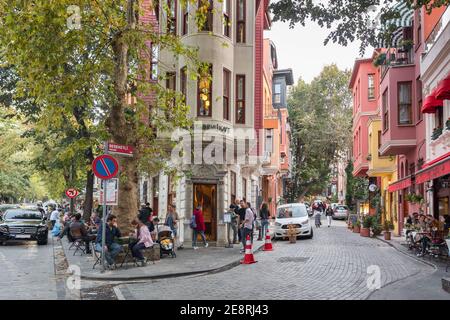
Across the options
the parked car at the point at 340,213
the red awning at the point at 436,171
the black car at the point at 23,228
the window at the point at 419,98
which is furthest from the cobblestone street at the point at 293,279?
the parked car at the point at 340,213

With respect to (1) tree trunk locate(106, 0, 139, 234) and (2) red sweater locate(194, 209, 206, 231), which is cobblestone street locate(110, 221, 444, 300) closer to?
(2) red sweater locate(194, 209, 206, 231)

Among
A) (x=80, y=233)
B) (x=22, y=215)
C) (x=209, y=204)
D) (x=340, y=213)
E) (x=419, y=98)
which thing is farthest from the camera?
(x=340, y=213)

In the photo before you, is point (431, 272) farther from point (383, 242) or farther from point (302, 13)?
point (383, 242)

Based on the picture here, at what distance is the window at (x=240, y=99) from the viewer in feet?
74.1

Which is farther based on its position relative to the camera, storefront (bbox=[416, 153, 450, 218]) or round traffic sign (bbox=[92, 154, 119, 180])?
storefront (bbox=[416, 153, 450, 218])

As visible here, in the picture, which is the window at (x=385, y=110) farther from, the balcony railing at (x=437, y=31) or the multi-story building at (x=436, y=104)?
the balcony railing at (x=437, y=31)

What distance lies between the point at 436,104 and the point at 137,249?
40.5 ft

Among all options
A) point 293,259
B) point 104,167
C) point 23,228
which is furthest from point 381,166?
point 104,167

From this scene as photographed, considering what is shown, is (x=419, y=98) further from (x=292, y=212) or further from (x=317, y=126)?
(x=317, y=126)

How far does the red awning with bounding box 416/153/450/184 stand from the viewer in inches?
578

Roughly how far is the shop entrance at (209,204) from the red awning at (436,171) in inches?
323

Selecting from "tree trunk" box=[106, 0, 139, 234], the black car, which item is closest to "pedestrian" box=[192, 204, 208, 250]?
"tree trunk" box=[106, 0, 139, 234]

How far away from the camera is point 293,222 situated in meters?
24.4

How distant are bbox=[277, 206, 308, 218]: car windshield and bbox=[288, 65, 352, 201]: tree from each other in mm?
32601
